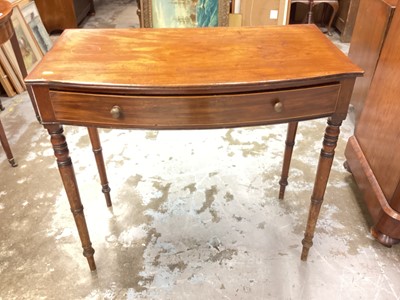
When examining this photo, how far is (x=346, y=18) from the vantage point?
3.50m

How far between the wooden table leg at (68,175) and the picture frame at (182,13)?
5.49ft

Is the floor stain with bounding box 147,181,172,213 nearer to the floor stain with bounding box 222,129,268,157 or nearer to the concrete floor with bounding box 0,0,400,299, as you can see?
the concrete floor with bounding box 0,0,400,299

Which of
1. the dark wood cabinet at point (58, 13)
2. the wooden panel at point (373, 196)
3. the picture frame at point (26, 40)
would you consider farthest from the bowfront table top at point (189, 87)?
the dark wood cabinet at point (58, 13)

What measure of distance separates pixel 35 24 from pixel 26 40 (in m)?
0.30

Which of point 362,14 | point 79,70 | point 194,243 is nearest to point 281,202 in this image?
point 194,243

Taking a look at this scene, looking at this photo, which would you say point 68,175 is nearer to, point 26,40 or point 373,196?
point 373,196

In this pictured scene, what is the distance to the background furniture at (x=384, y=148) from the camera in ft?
4.51

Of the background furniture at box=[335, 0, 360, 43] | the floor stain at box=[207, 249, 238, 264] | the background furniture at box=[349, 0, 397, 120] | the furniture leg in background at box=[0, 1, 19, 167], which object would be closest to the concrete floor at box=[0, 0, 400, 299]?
the floor stain at box=[207, 249, 238, 264]

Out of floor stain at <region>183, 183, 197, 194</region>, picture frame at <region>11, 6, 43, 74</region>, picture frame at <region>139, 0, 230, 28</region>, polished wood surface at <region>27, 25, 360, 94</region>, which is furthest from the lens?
picture frame at <region>11, 6, 43, 74</region>

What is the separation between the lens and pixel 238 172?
190 cm

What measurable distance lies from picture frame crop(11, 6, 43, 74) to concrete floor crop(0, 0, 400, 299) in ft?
3.07

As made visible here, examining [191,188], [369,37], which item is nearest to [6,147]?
[191,188]

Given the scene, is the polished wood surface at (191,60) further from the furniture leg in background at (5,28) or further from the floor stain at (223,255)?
the floor stain at (223,255)

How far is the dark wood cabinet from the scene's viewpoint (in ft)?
11.5
